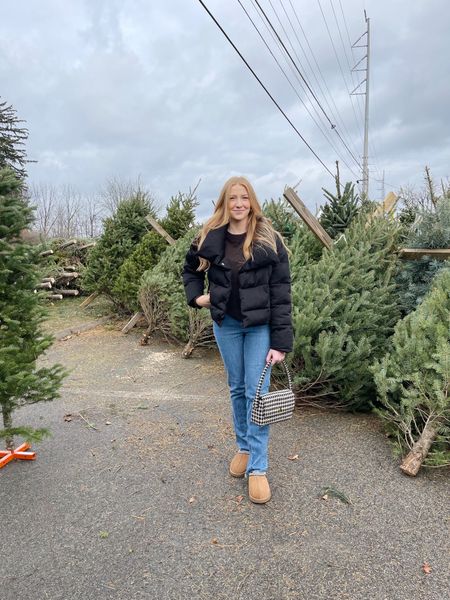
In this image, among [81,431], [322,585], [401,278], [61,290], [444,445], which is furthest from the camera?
[61,290]

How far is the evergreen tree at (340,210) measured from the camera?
6074mm

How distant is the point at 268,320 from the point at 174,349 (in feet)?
15.3

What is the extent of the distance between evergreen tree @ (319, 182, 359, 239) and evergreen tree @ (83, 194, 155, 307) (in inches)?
198

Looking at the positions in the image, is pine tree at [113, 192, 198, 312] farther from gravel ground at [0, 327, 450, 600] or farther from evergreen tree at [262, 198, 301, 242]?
gravel ground at [0, 327, 450, 600]

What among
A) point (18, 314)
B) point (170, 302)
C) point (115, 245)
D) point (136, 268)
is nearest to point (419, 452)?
point (18, 314)

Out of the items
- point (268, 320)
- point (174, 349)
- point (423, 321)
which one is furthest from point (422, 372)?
point (174, 349)

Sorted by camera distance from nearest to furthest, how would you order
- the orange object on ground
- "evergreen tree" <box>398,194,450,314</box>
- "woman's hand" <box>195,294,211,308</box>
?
"woman's hand" <box>195,294,211,308</box>, the orange object on ground, "evergreen tree" <box>398,194,450,314</box>

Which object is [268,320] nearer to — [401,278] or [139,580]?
[139,580]

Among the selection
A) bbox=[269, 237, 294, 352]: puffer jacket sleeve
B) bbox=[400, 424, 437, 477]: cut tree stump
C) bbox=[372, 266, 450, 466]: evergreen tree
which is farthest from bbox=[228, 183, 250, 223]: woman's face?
bbox=[400, 424, 437, 477]: cut tree stump

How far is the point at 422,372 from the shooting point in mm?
3023

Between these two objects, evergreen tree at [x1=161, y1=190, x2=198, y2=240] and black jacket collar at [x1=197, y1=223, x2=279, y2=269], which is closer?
black jacket collar at [x1=197, y1=223, x2=279, y2=269]

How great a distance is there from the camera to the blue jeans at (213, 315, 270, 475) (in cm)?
264

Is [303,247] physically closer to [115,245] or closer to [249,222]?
[249,222]

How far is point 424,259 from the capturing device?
4766mm
